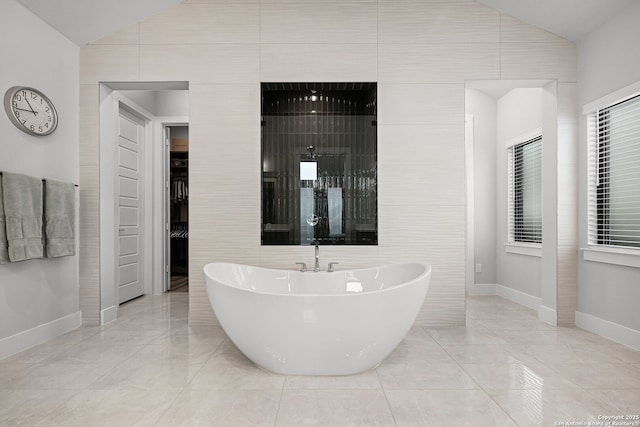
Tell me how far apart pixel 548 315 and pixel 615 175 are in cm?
131

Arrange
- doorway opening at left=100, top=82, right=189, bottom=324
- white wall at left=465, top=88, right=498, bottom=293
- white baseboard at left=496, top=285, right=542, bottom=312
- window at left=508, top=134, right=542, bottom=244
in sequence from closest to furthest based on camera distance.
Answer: doorway opening at left=100, top=82, right=189, bottom=324, white baseboard at left=496, top=285, right=542, bottom=312, window at left=508, top=134, right=542, bottom=244, white wall at left=465, top=88, right=498, bottom=293

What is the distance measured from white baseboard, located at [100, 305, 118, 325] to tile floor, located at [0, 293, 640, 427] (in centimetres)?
38

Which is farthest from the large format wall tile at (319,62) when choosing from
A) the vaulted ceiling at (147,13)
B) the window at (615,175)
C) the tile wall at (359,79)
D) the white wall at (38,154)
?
the window at (615,175)

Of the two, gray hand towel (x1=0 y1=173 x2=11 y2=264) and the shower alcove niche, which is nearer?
gray hand towel (x1=0 y1=173 x2=11 y2=264)

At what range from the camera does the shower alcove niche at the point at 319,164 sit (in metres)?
3.68

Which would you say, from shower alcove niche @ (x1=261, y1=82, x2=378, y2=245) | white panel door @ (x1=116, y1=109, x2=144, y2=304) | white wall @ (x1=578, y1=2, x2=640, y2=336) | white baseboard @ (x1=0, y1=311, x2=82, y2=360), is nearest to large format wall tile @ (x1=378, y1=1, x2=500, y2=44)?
shower alcove niche @ (x1=261, y1=82, x2=378, y2=245)

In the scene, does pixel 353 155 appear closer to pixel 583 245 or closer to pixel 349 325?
pixel 349 325

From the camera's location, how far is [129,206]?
4.68 m

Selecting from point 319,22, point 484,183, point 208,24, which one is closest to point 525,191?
point 484,183

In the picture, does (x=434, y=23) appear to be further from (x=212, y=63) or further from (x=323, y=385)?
(x=323, y=385)

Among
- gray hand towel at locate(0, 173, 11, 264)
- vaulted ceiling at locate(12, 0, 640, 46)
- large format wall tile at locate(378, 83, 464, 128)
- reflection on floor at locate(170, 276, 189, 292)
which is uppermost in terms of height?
vaulted ceiling at locate(12, 0, 640, 46)

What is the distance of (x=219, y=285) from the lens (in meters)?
2.41

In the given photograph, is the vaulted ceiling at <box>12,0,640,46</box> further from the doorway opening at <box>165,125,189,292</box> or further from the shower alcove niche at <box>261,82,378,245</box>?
the doorway opening at <box>165,125,189,292</box>

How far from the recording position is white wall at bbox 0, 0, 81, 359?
2820 millimetres
